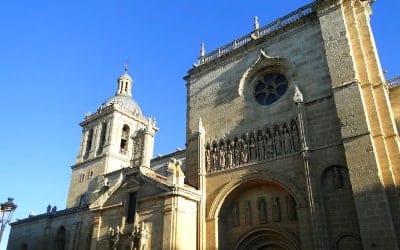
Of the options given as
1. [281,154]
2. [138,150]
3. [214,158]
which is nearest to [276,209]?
[281,154]

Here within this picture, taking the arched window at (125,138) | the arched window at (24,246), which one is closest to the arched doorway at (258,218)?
the arched window at (24,246)

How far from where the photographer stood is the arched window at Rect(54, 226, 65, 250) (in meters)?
28.2

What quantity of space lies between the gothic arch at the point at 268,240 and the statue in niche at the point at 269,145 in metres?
3.35

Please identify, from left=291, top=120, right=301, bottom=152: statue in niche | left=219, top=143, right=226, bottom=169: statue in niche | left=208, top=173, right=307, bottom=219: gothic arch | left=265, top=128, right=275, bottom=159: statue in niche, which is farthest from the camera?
left=219, top=143, right=226, bottom=169: statue in niche

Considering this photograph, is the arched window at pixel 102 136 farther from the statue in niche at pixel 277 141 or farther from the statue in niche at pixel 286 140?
the statue in niche at pixel 286 140

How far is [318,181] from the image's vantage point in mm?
14820

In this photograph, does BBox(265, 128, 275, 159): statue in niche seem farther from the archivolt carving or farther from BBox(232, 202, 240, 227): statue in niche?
BBox(232, 202, 240, 227): statue in niche

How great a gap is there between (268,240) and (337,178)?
442 cm

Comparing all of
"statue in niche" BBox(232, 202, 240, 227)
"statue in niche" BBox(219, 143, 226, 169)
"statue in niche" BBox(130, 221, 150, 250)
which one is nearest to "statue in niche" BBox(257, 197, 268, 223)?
"statue in niche" BBox(232, 202, 240, 227)

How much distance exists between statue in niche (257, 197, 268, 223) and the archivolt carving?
1.92m

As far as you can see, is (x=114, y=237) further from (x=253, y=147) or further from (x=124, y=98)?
(x=124, y=98)

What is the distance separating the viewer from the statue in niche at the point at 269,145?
55.3 ft

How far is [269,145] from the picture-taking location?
17125mm

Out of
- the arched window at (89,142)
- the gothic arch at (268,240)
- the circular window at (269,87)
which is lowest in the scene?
the gothic arch at (268,240)
